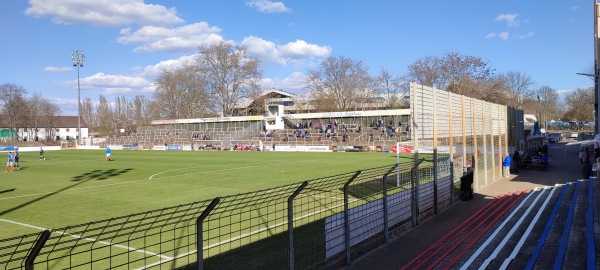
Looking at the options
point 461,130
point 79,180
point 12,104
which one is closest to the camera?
point 461,130

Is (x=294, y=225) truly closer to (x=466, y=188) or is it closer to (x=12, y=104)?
(x=466, y=188)

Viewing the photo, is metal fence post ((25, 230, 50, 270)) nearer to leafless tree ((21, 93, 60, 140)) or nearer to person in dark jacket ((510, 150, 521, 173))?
person in dark jacket ((510, 150, 521, 173))

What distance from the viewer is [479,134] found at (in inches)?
733

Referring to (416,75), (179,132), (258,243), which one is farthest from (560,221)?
(179,132)

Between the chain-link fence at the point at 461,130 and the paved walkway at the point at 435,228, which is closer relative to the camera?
the paved walkway at the point at 435,228

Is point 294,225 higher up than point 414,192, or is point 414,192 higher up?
point 414,192

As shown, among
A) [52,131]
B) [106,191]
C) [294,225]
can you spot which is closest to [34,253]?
[294,225]

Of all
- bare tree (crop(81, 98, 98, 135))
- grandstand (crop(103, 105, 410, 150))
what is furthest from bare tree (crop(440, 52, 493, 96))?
bare tree (crop(81, 98, 98, 135))

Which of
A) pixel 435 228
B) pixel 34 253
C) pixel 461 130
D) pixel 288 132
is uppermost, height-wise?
pixel 288 132

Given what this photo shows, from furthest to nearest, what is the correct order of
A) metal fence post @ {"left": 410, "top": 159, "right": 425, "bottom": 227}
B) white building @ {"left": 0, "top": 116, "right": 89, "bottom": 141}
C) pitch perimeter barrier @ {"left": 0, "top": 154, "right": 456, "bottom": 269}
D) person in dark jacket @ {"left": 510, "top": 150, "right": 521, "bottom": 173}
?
white building @ {"left": 0, "top": 116, "right": 89, "bottom": 141}, person in dark jacket @ {"left": 510, "top": 150, "right": 521, "bottom": 173}, metal fence post @ {"left": 410, "top": 159, "right": 425, "bottom": 227}, pitch perimeter barrier @ {"left": 0, "top": 154, "right": 456, "bottom": 269}

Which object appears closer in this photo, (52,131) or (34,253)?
(34,253)

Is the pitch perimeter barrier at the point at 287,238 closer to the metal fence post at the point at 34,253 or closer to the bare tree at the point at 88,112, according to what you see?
the metal fence post at the point at 34,253

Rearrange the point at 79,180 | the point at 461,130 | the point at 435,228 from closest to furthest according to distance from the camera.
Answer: the point at 435,228 < the point at 461,130 < the point at 79,180

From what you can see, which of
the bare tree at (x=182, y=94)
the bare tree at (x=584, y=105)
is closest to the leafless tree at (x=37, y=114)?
the bare tree at (x=182, y=94)
